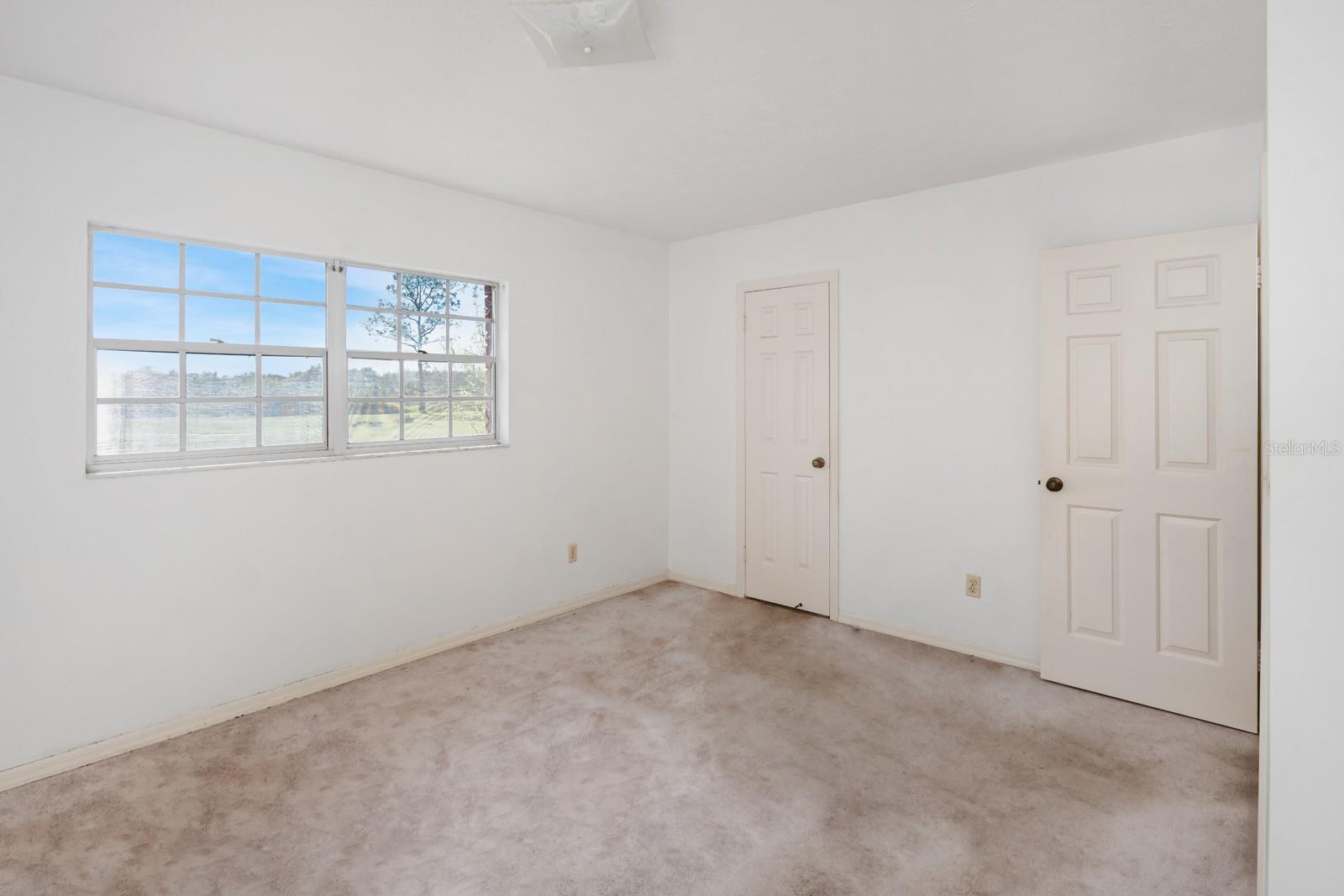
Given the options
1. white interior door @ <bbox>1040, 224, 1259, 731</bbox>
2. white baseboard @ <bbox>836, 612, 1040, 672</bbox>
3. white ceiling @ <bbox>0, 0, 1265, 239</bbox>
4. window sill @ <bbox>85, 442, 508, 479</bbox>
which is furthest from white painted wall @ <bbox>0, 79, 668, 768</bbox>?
white interior door @ <bbox>1040, 224, 1259, 731</bbox>

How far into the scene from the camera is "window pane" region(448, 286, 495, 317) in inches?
141

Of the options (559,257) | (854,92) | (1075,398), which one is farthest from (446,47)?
(1075,398)

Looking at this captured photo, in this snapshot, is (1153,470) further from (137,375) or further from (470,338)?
(137,375)

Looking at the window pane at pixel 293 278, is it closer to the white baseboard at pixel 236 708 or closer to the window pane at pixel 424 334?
the window pane at pixel 424 334

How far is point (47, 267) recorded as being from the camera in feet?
7.47

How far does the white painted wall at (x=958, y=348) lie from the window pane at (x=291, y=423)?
9.16 ft

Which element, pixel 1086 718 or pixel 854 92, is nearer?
pixel 854 92

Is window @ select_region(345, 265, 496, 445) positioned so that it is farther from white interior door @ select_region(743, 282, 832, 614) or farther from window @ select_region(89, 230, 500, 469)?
white interior door @ select_region(743, 282, 832, 614)

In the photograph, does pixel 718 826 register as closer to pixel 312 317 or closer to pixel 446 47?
pixel 446 47

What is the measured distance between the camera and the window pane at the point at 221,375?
269cm

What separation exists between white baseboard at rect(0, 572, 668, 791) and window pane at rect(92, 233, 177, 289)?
181cm

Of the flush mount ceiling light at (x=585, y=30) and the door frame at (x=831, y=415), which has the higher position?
the flush mount ceiling light at (x=585, y=30)

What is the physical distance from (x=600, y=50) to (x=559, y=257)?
6.79 ft

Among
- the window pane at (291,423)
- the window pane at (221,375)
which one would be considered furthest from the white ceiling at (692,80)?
the window pane at (291,423)
